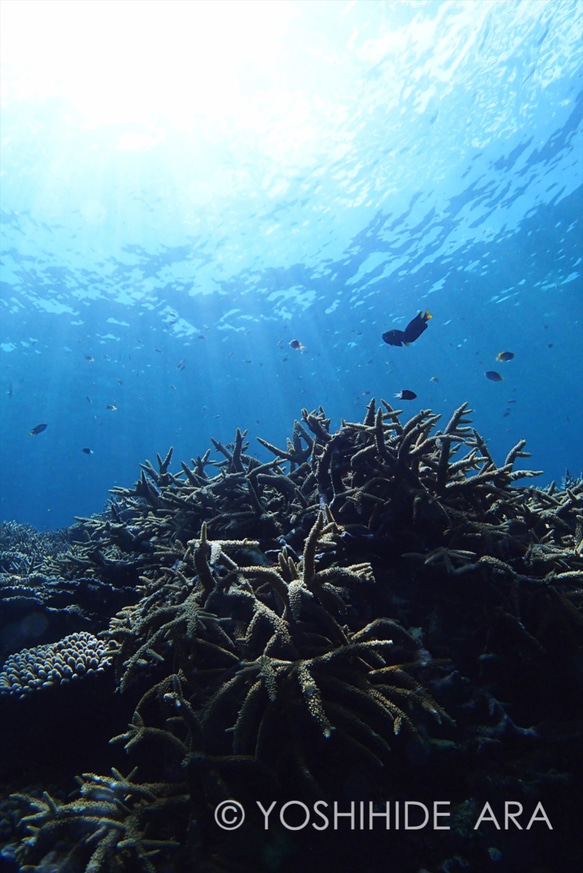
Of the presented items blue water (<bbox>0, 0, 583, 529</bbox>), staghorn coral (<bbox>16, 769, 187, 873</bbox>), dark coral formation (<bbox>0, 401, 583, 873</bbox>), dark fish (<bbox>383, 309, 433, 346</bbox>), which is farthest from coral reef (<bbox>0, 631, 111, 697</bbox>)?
blue water (<bbox>0, 0, 583, 529</bbox>)

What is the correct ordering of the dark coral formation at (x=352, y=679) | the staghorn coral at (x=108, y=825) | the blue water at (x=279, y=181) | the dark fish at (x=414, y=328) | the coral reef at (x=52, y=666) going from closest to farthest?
the staghorn coral at (x=108, y=825), the dark coral formation at (x=352, y=679), the coral reef at (x=52, y=666), the dark fish at (x=414, y=328), the blue water at (x=279, y=181)

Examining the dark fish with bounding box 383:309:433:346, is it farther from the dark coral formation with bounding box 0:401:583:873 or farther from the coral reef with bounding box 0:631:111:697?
the coral reef with bounding box 0:631:111:697

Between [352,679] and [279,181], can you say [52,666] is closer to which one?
[352,679]

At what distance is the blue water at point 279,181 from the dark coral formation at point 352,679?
489 centimetres

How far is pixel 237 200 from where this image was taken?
856 inches

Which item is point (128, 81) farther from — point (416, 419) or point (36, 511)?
point (36, 511)

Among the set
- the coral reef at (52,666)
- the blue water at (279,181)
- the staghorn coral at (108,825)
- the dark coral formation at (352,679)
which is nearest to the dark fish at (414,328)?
the dark coral formation at (352,679)

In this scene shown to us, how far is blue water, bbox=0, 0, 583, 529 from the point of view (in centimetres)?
1489

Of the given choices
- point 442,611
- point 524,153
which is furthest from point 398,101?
point 442,611

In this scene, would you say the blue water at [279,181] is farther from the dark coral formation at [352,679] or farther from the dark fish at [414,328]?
the dark coral formation at [352,679]

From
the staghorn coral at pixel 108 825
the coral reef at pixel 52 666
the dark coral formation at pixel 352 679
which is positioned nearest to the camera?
the staghorn coral at pixel 108 825

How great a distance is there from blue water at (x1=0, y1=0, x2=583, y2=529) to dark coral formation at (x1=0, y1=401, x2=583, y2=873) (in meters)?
4.89

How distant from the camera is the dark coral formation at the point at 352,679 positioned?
222 centimetres

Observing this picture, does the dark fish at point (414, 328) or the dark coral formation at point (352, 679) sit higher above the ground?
the dark fish at point (414, 328)
